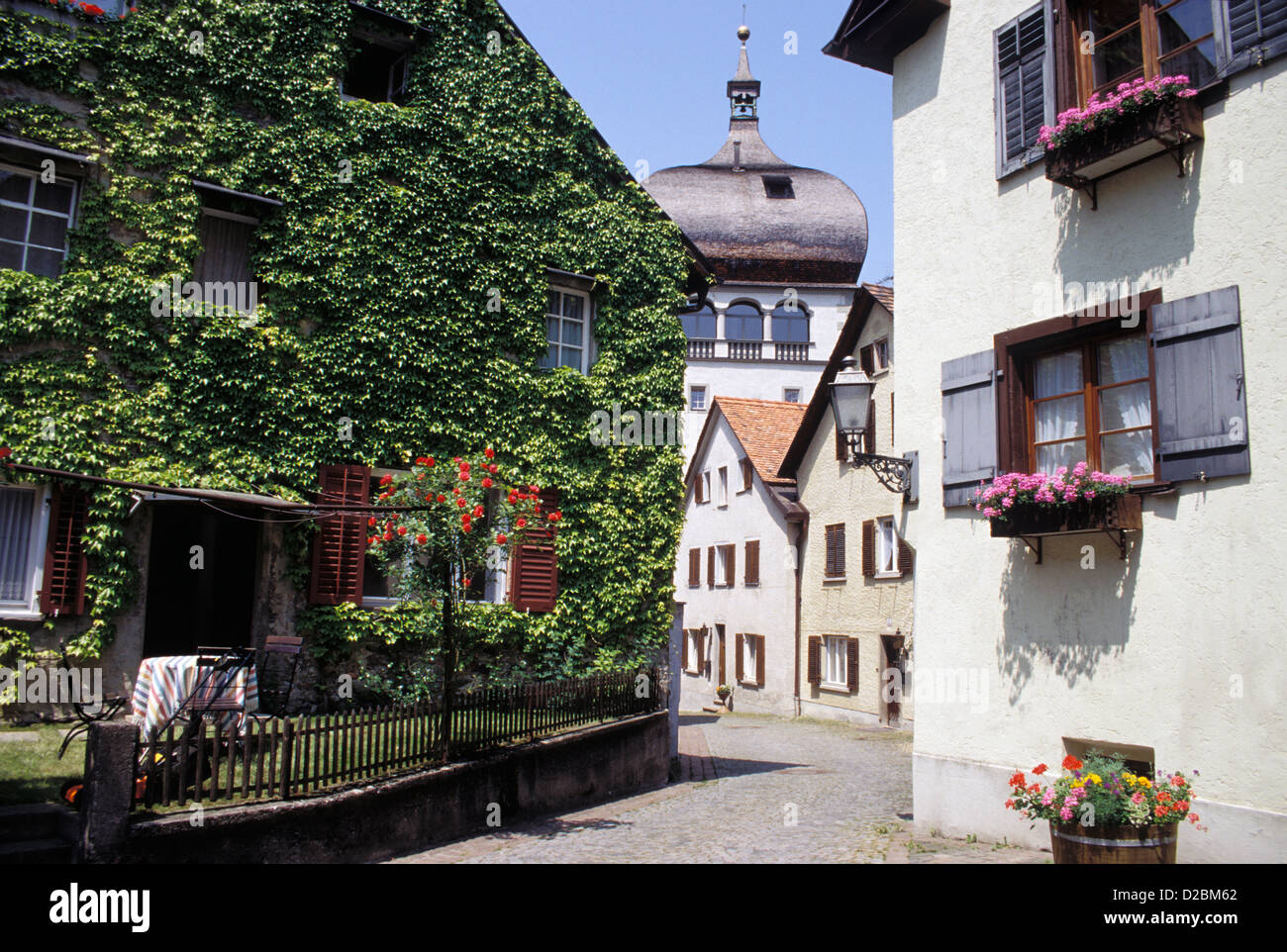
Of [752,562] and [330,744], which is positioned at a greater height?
[752,562]

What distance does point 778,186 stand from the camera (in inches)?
1991

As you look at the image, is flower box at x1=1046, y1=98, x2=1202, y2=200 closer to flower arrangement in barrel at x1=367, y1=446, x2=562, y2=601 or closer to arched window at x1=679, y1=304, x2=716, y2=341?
flower arrangement in barrel at x1=367, y1=446, x2=562, y2=601

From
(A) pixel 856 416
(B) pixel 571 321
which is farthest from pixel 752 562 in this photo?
(A) pixel 856 416

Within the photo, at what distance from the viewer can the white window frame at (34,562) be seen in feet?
34.1

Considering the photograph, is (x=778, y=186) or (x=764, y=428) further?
(x=778, y=186)

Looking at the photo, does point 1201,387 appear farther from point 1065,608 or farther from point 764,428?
point 764,428

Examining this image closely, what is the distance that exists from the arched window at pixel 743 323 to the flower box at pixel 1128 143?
125 ft

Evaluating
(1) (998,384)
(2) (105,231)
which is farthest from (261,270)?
(1) (998,384)

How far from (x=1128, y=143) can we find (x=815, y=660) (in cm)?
1934

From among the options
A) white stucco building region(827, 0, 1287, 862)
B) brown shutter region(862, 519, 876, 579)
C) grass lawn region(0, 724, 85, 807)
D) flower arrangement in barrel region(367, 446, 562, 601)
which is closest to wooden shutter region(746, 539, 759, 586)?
brown shutter region(862, 519, 876, 579)

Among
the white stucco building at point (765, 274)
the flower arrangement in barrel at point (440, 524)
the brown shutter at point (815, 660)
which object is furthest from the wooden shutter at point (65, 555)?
the white stucco building at point (765, 274)

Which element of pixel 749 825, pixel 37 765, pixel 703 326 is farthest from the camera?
pixel 703 326

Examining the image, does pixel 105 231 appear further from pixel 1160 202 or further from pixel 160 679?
pixel 1160 202

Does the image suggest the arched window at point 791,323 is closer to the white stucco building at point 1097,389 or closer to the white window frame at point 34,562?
the white stucco building at point 1097,389
